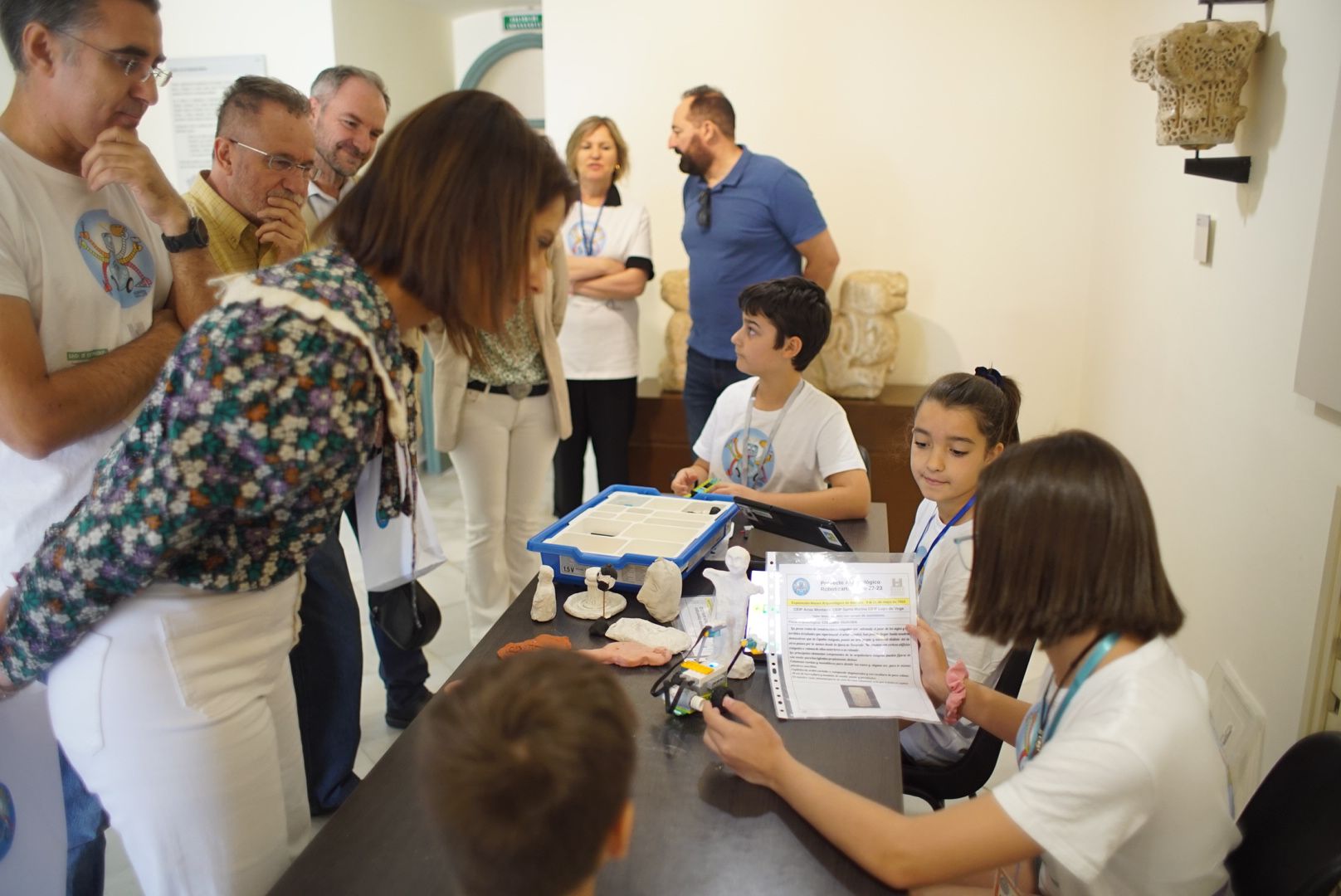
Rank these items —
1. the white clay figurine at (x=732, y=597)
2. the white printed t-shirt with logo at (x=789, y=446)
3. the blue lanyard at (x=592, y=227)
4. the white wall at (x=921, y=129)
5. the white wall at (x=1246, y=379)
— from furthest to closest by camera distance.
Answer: the white wall at (x=921, y=129), the blue lanyard at (x=592, y=227), the white printed t-shirt with logo at (x=789, y=446), the white wall at (x=1246, y=379), the white clay figurine at (x=732, y=597)

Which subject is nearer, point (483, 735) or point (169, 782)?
point (483, 735)

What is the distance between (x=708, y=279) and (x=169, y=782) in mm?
2625

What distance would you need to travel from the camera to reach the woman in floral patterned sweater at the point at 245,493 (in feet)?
3.34

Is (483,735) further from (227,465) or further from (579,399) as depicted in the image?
(579,399)

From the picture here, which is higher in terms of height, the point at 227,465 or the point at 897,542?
the point at 227,465

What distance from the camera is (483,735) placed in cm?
83

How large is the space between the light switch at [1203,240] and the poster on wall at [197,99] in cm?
405

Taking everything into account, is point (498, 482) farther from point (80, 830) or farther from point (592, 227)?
point (80, 830)

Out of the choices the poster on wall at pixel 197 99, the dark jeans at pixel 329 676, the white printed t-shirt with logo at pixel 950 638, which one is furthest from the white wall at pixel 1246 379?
the poster on wall at pixel 197 99

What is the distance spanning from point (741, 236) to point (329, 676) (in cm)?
199

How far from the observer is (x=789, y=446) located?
8.01ft

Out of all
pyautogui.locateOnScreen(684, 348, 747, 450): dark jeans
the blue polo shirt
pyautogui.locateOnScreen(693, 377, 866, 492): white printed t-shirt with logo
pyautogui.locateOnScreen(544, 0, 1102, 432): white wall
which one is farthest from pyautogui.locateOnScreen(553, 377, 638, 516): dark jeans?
pyautogui.locateOnScreen(693, 377, 866, 492): white printed t-shirt with logo

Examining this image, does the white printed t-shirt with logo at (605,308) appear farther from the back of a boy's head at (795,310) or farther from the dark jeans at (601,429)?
the back of a boy's head at (795,310)

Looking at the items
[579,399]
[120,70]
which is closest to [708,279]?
[579,399]
